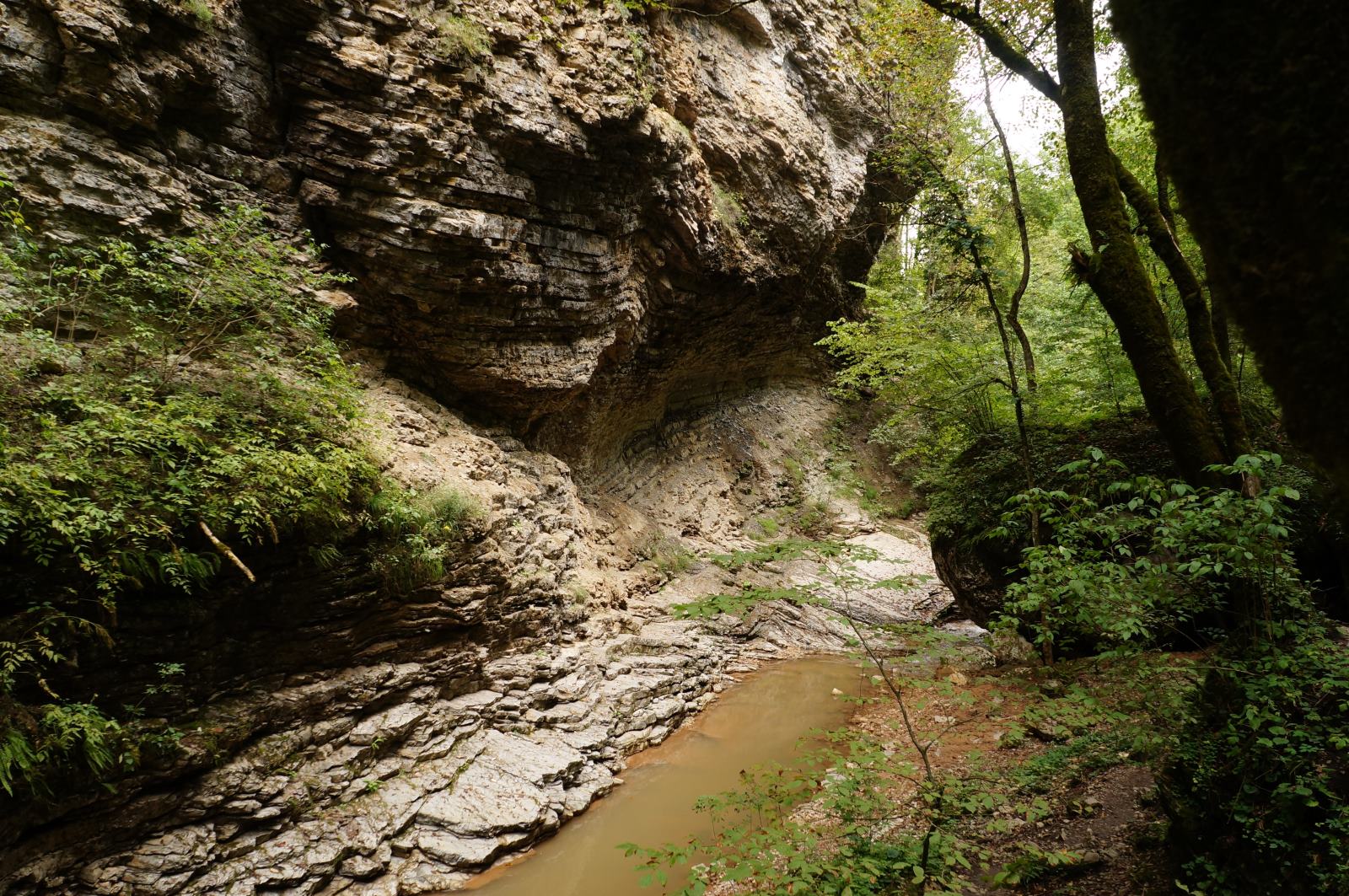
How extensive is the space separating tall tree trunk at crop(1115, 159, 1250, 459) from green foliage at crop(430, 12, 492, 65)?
8133 mm

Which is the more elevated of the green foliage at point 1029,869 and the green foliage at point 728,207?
the green foliage at point 728,207

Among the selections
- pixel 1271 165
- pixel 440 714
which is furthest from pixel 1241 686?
pixel 440 714

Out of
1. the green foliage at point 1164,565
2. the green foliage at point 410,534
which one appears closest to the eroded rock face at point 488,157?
the green foliage at point 410,534

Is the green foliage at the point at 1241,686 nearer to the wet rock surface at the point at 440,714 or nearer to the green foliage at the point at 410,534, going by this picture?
the wet rock surface at the point at 440,714

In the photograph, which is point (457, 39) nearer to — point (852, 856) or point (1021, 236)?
point (1021, 236)

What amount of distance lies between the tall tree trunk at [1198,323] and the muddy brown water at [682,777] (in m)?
4.08

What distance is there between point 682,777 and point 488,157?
8.96m

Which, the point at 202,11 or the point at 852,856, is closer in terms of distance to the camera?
the point at 852,856

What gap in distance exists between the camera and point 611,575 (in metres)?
11.1

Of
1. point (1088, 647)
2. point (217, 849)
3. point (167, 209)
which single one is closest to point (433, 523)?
point (217, 849)

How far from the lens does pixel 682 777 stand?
7094 millimetres

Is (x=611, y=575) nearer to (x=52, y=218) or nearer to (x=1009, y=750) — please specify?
(x=1009, y=750)

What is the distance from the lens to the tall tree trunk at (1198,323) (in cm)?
375

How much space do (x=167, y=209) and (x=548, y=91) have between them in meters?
5.33
